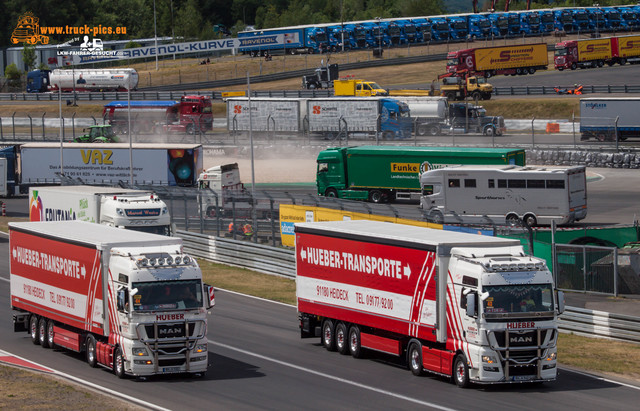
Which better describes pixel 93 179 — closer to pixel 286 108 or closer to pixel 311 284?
pixel 286 108

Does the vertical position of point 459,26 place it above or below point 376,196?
above

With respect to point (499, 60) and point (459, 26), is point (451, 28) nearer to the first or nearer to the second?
point (459, 26)

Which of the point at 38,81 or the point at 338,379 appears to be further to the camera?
the point at 38,81

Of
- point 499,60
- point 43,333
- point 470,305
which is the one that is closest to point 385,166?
point 43,333

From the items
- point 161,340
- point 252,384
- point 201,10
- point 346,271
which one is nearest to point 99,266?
point 161,340

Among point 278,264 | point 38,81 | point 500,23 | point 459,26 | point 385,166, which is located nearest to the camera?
point 278,264

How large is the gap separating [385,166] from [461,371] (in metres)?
32.7

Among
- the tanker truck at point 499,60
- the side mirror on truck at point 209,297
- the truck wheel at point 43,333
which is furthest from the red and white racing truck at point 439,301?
the tanker truck at point 499,60

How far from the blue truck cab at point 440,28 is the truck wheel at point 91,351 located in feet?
338

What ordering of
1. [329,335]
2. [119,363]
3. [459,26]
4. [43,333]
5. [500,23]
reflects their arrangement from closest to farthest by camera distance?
1. [119,363]
2. [329,335]
3. [43,333]
4. [500,23]
5. [459,26]

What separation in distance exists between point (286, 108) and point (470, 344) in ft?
183

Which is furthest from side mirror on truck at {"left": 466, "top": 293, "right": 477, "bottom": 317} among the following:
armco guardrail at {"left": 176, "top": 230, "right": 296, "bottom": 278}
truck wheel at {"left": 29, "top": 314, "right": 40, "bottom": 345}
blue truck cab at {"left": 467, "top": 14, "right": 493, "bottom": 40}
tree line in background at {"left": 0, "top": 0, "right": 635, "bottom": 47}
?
tree line in background at {"left": 0, "top": 0, "right": 635, "bottom": 47}

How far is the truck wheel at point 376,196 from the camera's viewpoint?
53906mm

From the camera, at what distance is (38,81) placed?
112 meters
